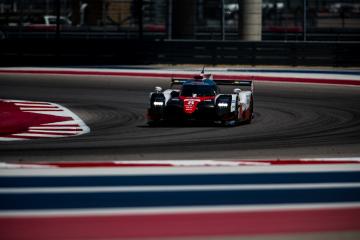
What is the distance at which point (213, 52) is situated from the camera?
1320 inches

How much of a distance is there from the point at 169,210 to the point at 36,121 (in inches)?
351

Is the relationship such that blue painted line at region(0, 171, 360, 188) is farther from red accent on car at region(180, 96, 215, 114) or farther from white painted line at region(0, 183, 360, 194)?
red accent on car at region(180, 96, 215, 114)

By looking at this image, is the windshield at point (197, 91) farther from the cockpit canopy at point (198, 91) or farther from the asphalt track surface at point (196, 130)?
the asphalt track surface at point (196, 130)

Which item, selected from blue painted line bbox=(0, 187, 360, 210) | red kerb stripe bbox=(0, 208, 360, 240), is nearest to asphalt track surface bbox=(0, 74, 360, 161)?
blue painted line bbox=(0, 187, 360, 210)

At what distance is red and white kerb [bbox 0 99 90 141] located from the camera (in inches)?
596

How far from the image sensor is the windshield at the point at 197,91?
54.4 feet

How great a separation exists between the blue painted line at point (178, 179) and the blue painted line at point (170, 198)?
0.57 meters

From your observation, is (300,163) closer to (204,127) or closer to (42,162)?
(42,162)

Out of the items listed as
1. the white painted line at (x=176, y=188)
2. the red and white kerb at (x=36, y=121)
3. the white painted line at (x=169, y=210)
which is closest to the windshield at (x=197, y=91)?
the red and white kerb at (x=36, y=121)

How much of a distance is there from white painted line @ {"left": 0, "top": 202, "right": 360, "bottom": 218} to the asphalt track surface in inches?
137

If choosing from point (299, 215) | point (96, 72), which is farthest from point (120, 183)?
point (96, 72)

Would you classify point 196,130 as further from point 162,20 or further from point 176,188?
point 162,20

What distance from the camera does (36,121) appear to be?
1708cm

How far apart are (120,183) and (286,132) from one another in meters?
6.13
